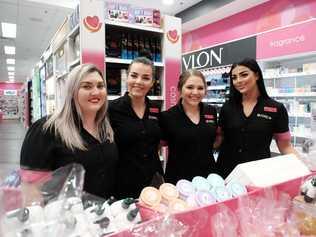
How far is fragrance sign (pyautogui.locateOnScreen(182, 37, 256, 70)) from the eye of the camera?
6688 millimetres

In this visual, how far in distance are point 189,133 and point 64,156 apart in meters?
0.89

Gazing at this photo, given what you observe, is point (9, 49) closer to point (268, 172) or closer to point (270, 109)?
point (270, 109)

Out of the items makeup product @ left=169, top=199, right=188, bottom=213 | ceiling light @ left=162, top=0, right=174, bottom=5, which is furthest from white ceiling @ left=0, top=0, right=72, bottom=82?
makeup product @ left=169, top=199, right=188, bottom=213

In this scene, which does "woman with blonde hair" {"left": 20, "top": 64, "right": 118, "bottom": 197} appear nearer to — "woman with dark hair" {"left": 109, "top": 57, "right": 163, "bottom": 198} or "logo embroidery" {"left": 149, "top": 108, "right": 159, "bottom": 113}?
"woman with dark hair" {"left": 109, "top": 57, "right": 163, "bottom": 198}

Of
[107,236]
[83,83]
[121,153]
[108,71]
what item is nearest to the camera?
[107,236]

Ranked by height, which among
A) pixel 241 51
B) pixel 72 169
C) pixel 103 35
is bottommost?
pixel 72 169

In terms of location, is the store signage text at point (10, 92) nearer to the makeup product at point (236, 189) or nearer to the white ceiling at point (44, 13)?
the white ceiling at point (44, 13)

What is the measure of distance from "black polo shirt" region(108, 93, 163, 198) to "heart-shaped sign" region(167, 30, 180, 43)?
1.41 metres

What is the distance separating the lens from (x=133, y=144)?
194cm

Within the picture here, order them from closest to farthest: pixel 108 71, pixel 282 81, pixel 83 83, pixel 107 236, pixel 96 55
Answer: pixel 107 236
pixel 83 83
pixel 96 55
pixel 108 71
pixel 282 81

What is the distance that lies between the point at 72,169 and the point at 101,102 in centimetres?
67

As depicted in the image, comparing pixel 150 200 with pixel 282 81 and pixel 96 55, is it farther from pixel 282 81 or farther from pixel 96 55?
pixel 282 81

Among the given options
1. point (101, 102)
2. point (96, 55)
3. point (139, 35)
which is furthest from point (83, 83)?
point (139, 35)

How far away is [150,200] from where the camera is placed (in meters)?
1.04
